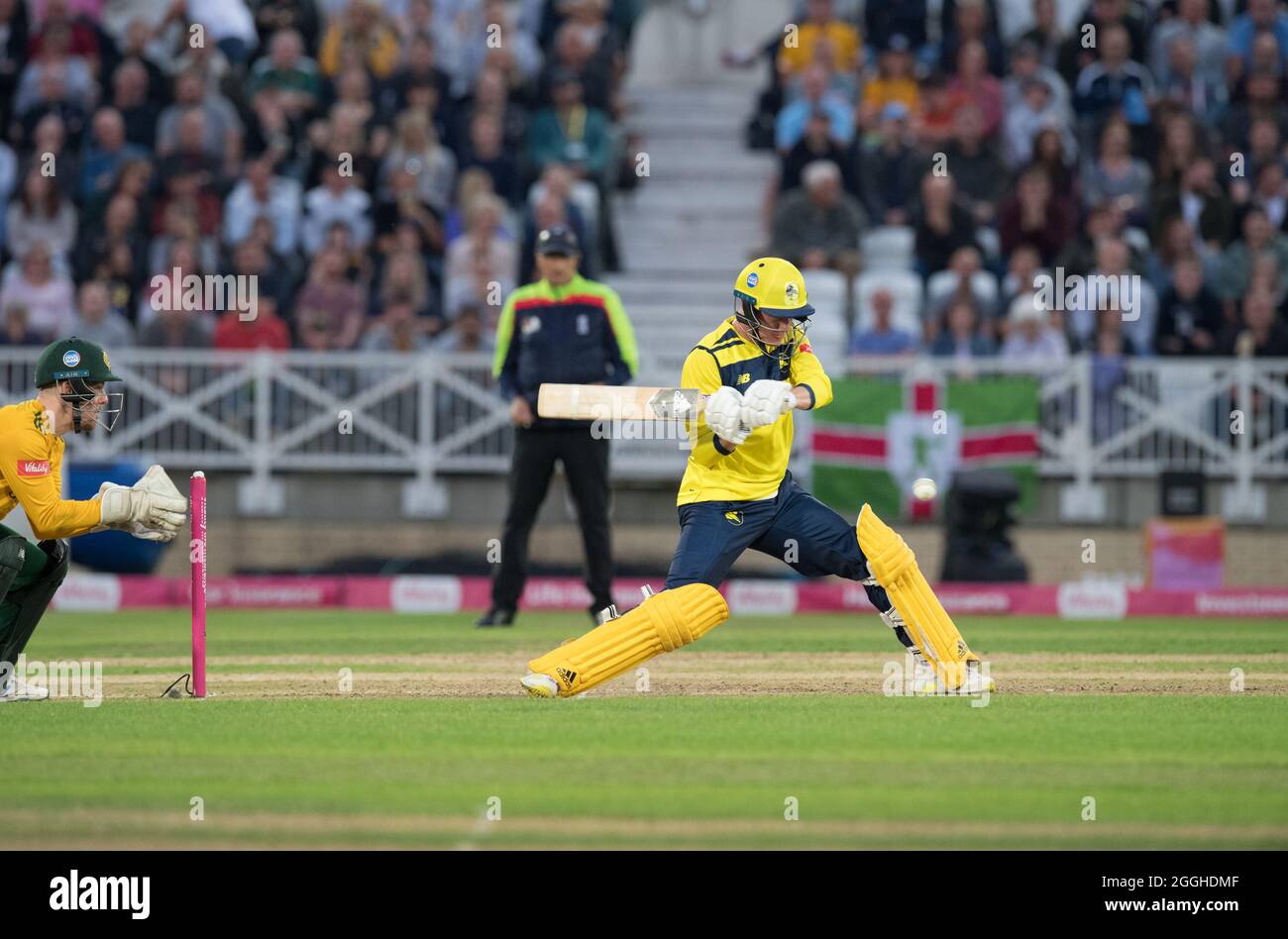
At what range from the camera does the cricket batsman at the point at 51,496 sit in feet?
32.4

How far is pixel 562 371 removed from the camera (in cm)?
1420

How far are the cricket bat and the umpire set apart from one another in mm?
4342

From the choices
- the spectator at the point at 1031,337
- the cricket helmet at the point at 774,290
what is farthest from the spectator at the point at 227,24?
the cricket helmet at the point at 774,290

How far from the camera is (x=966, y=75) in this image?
2078cm

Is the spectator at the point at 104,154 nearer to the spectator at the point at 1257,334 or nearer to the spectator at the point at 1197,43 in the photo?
the spectator at the point at 1197,43

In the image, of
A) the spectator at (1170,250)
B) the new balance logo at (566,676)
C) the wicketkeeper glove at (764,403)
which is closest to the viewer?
the wicketkeeper glove at (764,403)

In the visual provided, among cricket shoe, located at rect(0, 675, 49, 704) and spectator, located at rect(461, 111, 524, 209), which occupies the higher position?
spectator, located at rect(461, 111, 524, 209)

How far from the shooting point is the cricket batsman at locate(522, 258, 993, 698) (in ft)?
31.6

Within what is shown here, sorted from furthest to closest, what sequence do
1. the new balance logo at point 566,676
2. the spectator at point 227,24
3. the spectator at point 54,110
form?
1. the spectator at point 227,24
2. the spectator at point 54,110
3. the new balance logo at point 566,676

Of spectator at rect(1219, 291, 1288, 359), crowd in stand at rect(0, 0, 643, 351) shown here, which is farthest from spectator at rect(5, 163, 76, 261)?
spectator at rect(1219, 291, 1288, 359)

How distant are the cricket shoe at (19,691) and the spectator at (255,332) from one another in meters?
8.68

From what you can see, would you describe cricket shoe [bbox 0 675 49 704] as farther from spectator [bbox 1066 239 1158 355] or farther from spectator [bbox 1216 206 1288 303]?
spectator [bbox 1216 206 1288 303]

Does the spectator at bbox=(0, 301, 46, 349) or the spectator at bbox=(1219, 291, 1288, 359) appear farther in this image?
Answer: the spectator at bbox=(0, 301, 46, 349)

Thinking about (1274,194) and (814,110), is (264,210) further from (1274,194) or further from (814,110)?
(1274,194)
